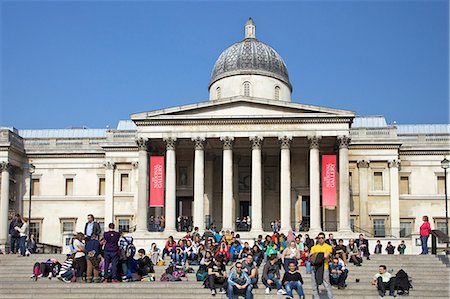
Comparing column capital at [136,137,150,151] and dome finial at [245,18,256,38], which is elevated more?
dome finial at [245,18,256,38]

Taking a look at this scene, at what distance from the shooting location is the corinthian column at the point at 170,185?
1619 inches

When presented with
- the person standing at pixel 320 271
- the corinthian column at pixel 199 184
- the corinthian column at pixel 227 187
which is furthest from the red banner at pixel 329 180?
the person standing at pixel 320 271

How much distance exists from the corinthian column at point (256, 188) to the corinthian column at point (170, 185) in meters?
5.11

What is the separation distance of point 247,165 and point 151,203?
8703 millimetres

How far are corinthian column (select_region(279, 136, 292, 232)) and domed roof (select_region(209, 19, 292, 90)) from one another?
28.9ft

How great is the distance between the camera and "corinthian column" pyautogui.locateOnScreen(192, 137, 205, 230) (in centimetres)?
4091

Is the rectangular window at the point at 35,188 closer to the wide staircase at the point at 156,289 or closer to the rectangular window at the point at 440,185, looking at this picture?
the wide staircase at the point at 156,289

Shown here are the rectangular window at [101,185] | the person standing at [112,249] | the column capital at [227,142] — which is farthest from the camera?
the rectangular window at [101,185]

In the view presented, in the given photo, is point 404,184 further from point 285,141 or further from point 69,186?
point 69,186

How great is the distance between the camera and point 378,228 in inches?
1903

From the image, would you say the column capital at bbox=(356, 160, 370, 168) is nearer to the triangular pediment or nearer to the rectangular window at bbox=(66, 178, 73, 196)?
the triangular pediment

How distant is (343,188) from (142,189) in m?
12.8

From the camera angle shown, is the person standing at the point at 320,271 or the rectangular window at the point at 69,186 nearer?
the person standing at the point at 320,271

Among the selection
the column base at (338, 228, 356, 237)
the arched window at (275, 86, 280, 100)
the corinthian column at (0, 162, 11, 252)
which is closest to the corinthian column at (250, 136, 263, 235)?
the column base at (338, 228, 356, 237)
